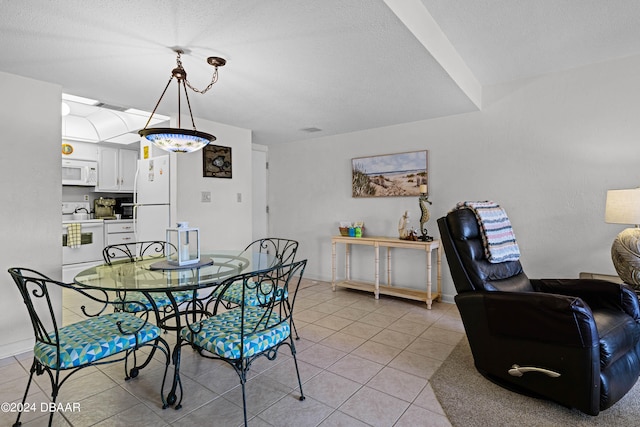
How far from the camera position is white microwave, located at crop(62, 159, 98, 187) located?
16.7 feet

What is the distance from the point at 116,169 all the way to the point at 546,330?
20.2ft

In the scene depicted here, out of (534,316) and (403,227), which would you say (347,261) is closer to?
(403,227)

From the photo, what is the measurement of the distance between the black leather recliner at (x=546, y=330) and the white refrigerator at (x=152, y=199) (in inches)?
119

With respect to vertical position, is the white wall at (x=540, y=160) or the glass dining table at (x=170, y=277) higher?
the white wall at (x=540, y=160)

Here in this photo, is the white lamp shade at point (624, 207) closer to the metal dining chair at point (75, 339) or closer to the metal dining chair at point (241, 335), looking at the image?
the metal dining chair at point (241, 335)

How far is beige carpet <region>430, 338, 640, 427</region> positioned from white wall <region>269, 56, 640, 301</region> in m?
1.44

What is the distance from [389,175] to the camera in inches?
169

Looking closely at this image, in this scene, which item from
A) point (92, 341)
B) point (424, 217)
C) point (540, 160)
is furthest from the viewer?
point (424, 217)

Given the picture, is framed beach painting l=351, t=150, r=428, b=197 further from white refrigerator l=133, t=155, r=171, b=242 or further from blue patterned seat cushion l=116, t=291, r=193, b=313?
blue patterned seat cushion l=116, t=291, r=193, b=313

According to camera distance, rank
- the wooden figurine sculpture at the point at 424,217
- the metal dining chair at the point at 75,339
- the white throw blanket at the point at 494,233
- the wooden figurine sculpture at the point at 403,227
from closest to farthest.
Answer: the metal dining chair at the point at 75,339, the white throw blanket at the point at 494,233, the wooden figurine sculpture at the point at 424,217, the wooden figurine sculpture at the point at 403,227

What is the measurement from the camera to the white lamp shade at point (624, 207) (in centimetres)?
235

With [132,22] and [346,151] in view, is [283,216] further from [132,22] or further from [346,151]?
[132,22]

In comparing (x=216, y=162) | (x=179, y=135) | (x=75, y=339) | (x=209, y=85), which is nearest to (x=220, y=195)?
(x=216, y=162)

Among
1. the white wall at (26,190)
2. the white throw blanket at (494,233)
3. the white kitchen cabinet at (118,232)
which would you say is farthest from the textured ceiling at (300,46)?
the white kitchen cabinet at (118,232)
